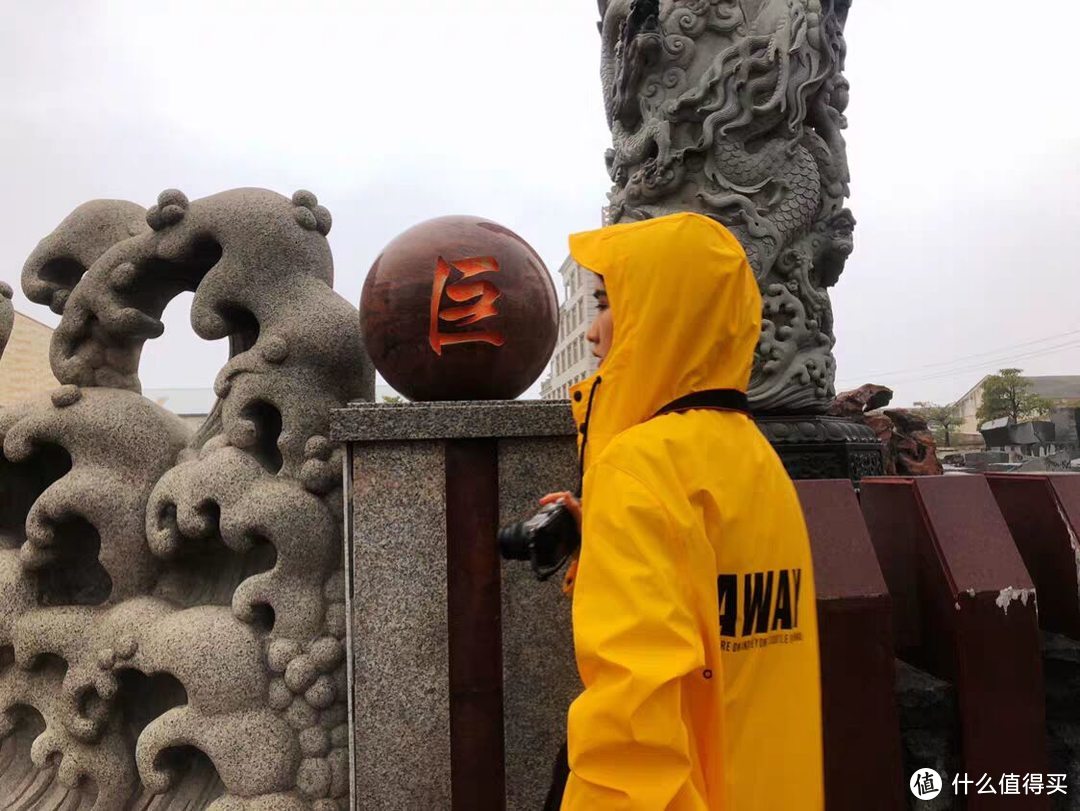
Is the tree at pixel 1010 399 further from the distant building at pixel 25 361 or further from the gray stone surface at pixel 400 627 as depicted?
the gray stone surface at pixel 400 627

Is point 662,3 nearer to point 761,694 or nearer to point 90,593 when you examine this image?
point 761,694

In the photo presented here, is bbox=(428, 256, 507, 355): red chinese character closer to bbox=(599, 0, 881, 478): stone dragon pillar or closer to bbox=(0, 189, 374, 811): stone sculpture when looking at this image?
bbox=(0, 189, 374, 811): stone sculpture

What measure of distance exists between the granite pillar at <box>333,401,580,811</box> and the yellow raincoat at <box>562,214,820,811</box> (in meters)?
1.13

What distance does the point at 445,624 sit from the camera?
272 cm

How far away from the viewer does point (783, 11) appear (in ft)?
12.9

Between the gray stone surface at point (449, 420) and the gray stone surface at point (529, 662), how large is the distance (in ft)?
0.30

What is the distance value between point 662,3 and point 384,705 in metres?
3.73

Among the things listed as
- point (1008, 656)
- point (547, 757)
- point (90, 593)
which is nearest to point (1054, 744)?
point (1008, 656)

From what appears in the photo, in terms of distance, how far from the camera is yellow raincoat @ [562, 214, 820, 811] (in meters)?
1.27

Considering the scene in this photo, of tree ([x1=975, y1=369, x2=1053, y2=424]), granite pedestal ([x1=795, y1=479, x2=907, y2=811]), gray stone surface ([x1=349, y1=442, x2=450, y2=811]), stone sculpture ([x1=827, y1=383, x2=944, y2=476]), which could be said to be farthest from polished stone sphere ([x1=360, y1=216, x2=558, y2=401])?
tree ([x1=975, y1=369, x2=1053, y2=424])

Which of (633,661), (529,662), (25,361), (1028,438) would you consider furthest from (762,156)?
(25,361)

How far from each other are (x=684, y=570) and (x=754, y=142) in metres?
3.23

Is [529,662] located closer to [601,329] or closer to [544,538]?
[544,538]

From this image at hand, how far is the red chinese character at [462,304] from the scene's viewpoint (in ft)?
9.12
